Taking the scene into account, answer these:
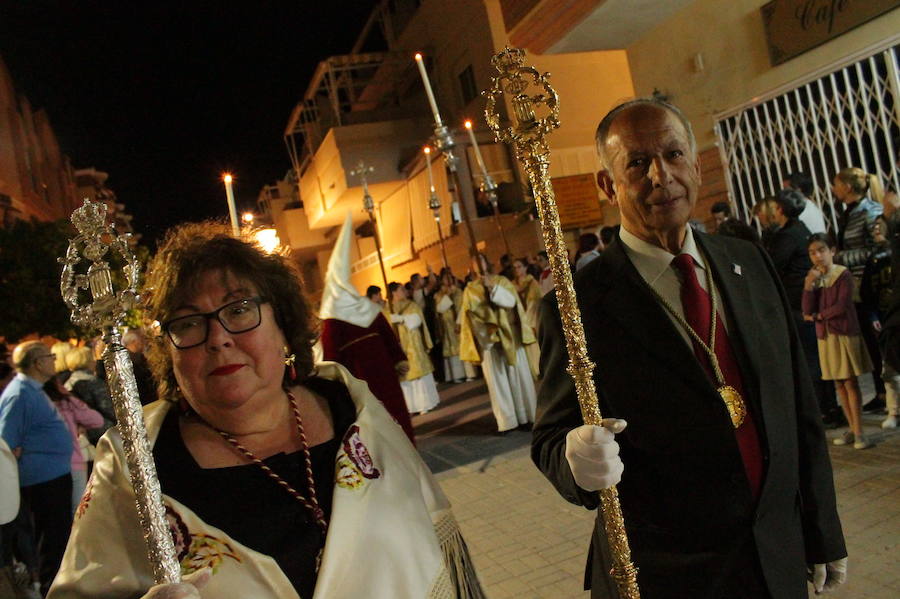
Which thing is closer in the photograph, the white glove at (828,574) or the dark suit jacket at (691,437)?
the dark suit jacket at (691,437)

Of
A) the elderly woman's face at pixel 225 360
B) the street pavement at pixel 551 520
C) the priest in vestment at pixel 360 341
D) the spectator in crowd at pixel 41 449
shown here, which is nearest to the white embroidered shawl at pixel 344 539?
the elderly woman's face at pixel 225 360

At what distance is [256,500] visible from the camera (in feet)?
6.31

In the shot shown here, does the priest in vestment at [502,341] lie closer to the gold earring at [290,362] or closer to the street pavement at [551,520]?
the street pavement at [551,520]

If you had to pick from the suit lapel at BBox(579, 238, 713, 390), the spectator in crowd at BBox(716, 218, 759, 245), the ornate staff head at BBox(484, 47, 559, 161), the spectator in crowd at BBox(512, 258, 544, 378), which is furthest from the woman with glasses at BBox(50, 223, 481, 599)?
the spectator in crowd at BBox(512, 258, 544, 378)

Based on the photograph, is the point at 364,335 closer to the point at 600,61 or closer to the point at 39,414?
the point at 39,414

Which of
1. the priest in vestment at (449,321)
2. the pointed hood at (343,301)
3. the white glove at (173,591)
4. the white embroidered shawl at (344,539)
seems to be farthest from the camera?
the priest in vestment at (449,321)

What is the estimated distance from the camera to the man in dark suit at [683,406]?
188 centimetres

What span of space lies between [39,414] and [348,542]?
4.61 m

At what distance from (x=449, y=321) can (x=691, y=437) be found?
1223cm

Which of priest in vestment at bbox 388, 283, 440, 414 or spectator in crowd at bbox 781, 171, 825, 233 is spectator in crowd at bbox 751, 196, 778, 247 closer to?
spectator in crowd at bbox 781, 171, 825, 233

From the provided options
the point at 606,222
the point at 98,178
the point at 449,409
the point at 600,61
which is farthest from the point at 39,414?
the point at 98,178

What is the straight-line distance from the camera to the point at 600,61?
18516 mm

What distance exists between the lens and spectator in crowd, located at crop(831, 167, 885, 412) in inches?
244

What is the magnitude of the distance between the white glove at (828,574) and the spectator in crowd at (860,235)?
464 cm
